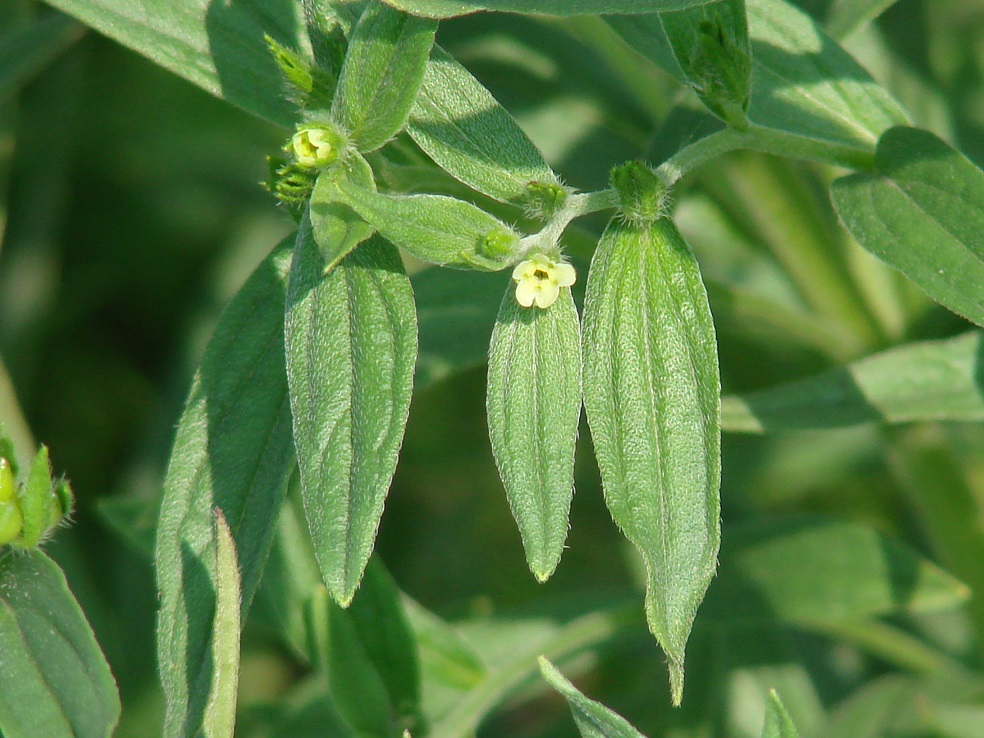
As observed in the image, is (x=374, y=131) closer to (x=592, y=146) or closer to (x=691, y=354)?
(x=691, y=354)

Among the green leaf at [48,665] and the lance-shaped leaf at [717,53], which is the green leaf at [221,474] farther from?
the lance-shaped leaf at [717,53]

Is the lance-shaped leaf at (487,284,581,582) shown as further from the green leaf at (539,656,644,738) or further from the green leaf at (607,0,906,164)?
the green leaf at (607,0,906,164)

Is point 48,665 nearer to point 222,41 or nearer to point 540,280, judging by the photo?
point 540,280

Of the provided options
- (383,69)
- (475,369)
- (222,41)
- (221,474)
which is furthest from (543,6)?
(475,369)

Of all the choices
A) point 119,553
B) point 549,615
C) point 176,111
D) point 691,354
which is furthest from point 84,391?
point 691,354

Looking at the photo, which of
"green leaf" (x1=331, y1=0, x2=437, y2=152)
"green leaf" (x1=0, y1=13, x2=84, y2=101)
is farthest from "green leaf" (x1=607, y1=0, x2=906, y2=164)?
"green leaf" (x1=0, y1=13, x2=84, y2=101)

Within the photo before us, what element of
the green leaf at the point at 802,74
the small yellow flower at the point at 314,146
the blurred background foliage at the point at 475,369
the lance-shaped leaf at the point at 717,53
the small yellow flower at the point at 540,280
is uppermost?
the lance-shaped leaf at the point at 717,53

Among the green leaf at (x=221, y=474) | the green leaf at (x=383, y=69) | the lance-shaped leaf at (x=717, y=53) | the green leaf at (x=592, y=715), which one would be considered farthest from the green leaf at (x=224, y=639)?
the lance-shaped leaf at (x=717, y=53)
